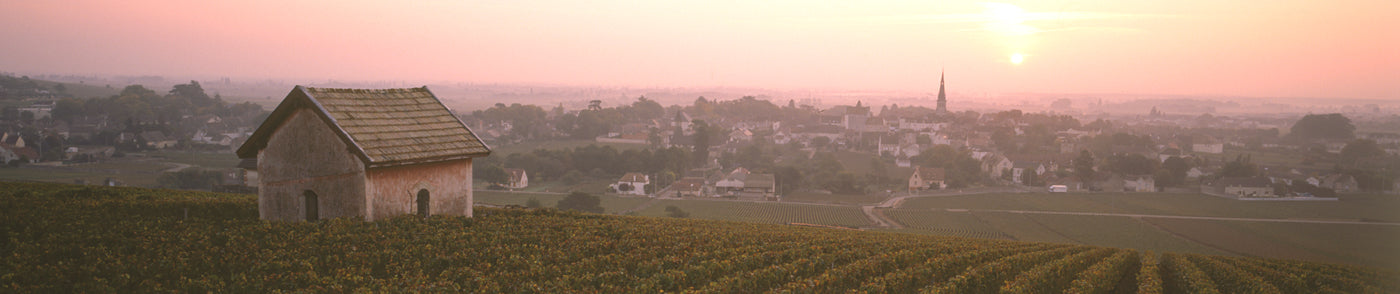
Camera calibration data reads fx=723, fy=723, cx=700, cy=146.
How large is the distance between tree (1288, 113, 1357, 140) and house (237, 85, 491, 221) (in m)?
63.8

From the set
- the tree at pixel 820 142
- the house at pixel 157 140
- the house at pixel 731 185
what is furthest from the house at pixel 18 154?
the tree at pixel 820 142

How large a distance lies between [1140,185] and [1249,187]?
6.70 m

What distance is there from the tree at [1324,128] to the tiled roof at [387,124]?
207 feet

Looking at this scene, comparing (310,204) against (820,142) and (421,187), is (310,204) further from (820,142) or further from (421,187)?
(820,142)

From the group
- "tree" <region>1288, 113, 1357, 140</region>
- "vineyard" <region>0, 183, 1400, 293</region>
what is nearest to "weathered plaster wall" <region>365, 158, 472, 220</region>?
"vineyard" <region>0, 183, 1400, 293</region>

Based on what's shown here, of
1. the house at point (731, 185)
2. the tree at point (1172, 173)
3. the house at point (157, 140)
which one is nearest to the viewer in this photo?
the house at point (157, 140)

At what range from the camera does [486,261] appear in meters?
8.21

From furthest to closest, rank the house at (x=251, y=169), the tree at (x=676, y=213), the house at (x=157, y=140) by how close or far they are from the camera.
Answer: the house at (x=157, y=140), the tree at (x=676, y=213), the house at (x=251, y=169)

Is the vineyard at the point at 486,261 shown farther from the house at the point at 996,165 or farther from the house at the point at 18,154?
the house at the point at 996,165

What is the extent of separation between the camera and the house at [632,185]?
1939 inches

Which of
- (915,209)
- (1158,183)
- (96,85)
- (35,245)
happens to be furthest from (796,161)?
(96,85)

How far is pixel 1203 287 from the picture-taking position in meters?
9.41

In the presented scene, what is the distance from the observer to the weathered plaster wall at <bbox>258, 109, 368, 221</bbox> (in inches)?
392

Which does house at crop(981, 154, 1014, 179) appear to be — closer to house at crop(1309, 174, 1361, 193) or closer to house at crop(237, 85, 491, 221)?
house at crop(1309, 174, 1361, 193)
